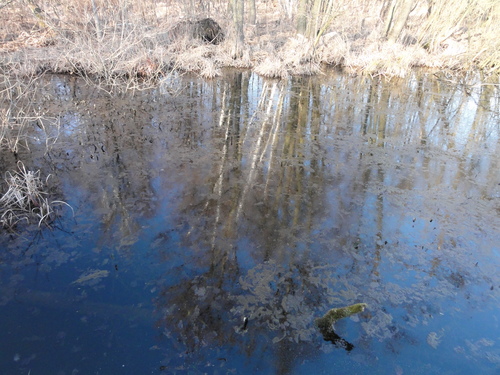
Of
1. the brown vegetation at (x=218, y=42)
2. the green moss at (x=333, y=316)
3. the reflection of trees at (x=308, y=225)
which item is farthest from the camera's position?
the brown vegetation at (x=218, y=42)

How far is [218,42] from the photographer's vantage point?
13938 mm

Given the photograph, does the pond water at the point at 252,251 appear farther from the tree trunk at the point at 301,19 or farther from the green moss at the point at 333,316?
the tree trunk at the point at 301,19

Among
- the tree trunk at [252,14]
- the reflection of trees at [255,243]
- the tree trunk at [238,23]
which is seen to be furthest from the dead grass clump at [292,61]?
the reflection of trees at [255,243]

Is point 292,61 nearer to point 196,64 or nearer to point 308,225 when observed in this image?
point 196,64

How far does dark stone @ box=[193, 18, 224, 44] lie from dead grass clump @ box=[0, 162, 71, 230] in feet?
34.1

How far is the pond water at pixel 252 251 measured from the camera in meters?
2.99

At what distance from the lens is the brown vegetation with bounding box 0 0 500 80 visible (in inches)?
409

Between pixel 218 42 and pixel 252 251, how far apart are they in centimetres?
1182

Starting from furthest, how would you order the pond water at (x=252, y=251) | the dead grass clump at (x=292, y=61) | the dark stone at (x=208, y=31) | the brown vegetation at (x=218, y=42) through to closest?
the dark stone at (x=208, y=31), the dead grass clump at (x=292, y=61), the brown vegetation at (x=218, y=42), the pond water at (x=252, y=251)

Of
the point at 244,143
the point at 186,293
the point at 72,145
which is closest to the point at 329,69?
the point at 244,143

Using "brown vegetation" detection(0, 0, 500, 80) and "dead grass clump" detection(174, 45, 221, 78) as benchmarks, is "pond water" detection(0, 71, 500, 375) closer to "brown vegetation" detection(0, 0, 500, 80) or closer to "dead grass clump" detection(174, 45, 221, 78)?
"brown vegetation" detection(0, 0, 500, 80)

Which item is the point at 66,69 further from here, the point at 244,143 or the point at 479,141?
the point at 479,141

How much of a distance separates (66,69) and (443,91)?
37.2 feet

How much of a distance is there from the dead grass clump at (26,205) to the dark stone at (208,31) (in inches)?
409
